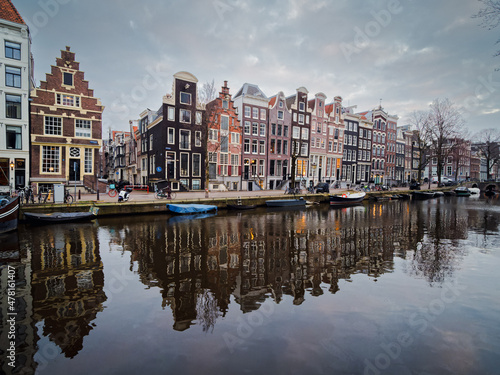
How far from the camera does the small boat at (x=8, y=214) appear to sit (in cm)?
1661

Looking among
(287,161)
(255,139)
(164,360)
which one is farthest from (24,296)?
(287,161)

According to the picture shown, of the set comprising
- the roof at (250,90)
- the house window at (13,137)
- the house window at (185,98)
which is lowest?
the house window at (13,137)

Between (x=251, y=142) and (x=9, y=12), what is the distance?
34.0 m

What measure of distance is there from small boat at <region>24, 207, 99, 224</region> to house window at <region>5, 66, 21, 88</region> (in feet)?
60.3

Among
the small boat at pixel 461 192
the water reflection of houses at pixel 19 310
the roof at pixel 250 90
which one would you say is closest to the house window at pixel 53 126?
the water reflection of houses at pixel 19 310

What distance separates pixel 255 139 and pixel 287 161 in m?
8.37

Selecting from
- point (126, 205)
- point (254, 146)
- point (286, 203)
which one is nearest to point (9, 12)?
point (126, 205)

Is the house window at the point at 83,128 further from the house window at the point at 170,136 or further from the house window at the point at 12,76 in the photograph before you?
the house window at the point at 170,136

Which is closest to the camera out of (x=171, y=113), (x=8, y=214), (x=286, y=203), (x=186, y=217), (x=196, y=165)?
(x=8, y=214)

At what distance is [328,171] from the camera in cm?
5984

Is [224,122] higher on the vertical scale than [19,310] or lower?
higher

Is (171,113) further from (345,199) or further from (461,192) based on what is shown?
(461,192)

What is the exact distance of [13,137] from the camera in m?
28.8

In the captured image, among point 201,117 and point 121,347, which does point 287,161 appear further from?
point 121,347
